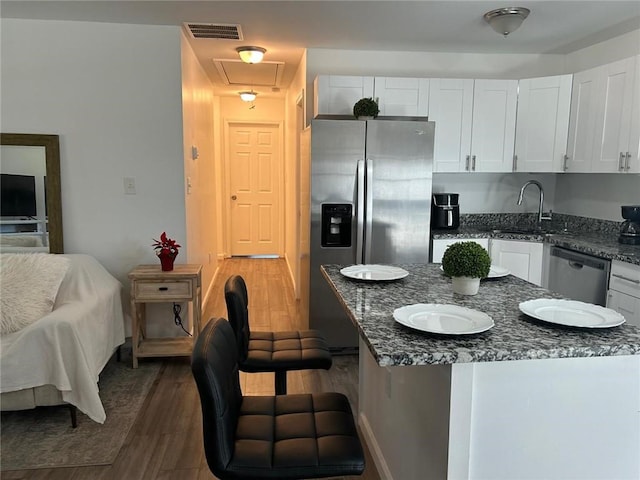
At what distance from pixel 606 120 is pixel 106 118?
364 centimetres

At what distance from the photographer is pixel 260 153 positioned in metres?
7.55

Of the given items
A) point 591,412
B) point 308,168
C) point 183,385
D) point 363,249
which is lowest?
point 183,385

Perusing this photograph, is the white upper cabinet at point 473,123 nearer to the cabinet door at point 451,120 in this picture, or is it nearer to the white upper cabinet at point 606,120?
the cabinet door at point 451,120

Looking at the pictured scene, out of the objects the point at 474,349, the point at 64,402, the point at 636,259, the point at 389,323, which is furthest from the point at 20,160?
the point at 636,259

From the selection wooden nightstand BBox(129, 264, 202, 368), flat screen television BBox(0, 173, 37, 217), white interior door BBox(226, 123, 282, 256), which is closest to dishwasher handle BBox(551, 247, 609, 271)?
wooden nightstand BBox(129, 264, 202, 368)

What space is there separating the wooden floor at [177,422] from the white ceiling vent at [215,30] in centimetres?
246

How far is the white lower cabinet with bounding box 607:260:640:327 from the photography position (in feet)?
9.35

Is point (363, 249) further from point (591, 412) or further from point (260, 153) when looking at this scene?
point (260, 153)

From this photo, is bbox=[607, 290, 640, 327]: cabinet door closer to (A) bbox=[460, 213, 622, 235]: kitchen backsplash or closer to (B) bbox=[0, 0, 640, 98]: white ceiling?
(A) bbox=[460, 213, 622, 235]: kitchen backsplash

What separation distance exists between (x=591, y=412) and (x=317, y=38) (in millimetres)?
3264

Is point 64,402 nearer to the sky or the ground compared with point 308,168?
nearer to the ground

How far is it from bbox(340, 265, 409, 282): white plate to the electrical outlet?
6.72ft

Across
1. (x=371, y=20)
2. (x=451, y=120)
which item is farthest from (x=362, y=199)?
(x=371, y=20)

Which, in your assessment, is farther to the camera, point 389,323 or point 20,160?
point 20,160
